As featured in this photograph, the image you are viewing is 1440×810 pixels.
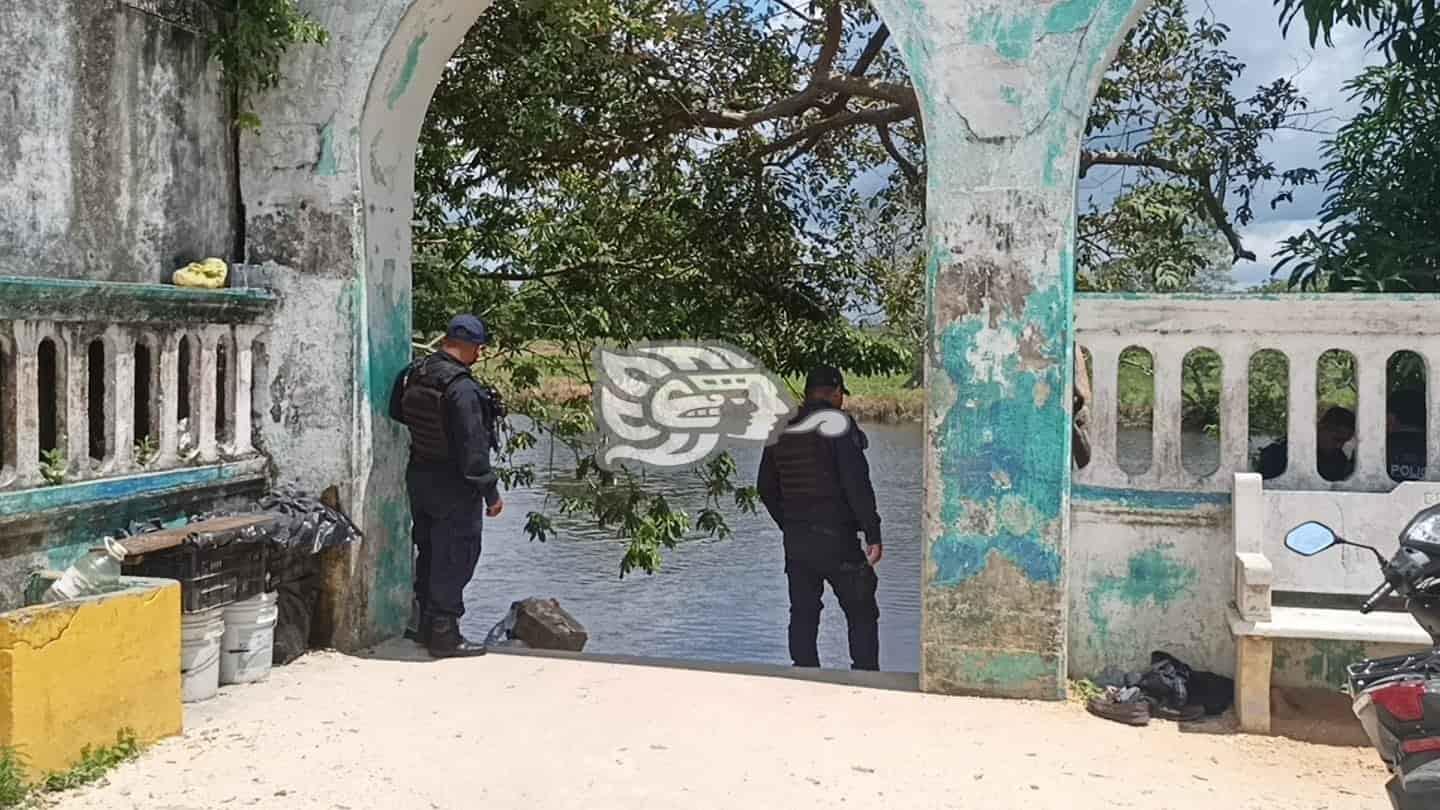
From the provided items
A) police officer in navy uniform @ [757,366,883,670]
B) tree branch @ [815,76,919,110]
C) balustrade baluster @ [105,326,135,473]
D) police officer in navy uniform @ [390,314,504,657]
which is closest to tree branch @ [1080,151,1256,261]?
tree branch @ [815,76,919,110]

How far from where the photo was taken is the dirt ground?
3.96 meters

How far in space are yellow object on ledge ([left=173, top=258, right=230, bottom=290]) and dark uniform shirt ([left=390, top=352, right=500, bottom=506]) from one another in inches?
33.7

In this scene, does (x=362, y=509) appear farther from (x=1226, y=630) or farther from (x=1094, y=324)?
(x=1226, y=630)

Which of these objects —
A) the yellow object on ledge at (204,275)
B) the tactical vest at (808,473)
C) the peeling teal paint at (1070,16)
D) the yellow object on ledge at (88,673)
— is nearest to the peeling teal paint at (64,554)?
the yellow object on ledge at (88,673)

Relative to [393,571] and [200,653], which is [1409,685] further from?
[393,571]

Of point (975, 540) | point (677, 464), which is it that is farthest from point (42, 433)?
point (677, 464)

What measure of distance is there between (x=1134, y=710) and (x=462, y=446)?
111 inches

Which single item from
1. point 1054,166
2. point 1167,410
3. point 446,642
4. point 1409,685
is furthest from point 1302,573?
point 446,642

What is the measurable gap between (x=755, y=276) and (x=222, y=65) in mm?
4241

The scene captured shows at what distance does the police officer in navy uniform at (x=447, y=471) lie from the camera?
18.2 feet

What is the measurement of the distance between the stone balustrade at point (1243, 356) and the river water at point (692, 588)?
324cm

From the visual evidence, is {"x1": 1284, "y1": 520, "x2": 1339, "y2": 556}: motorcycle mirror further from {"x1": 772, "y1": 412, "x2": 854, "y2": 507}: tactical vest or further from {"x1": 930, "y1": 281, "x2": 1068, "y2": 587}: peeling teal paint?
{"x1": 772, "y1": 412, "x2": 854, "y2": 507}: tactical vest

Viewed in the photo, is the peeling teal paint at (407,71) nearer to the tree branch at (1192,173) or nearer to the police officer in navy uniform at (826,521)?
the police officer in navy uniform at (826,521)

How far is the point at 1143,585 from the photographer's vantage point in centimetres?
502
